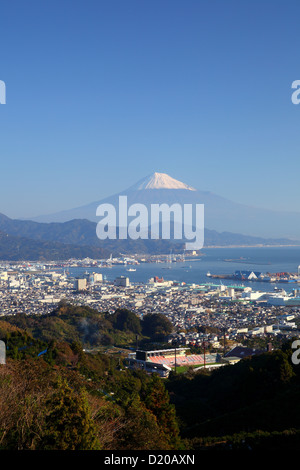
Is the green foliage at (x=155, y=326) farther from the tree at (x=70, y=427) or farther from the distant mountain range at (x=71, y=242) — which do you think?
the distant mountain range at (x=71, y=242)

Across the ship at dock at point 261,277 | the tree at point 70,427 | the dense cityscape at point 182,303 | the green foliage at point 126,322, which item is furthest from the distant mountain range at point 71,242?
the tree at point 70,427

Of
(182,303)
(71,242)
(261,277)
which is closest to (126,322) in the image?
(182,303)

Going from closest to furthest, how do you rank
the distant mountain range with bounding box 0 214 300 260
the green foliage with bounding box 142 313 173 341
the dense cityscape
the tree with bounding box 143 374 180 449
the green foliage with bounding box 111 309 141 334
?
the tree with bounding box 143 374 180 449 < the green foliage with bounding box 142 313 173 341 < the dense cityscape < the green foliage with bounding box 111 309 141 334 < the distant mountain range with bounding box 0 214 300 260

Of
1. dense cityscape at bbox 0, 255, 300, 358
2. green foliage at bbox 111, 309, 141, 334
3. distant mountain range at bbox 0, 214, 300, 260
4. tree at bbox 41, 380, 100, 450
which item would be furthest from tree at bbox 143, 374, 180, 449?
distant mountain range at bbox 0, 214, 300, 260

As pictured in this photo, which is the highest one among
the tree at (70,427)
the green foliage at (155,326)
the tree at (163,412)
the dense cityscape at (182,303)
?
the tree at (70,427)

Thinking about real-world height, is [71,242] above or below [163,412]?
above

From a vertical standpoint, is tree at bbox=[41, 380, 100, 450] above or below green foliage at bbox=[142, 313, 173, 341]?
above

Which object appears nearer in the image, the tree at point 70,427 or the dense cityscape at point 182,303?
the tree at point 70,427

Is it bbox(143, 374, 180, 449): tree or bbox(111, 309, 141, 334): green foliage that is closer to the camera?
bbox(143, 374, 180, 449): tree

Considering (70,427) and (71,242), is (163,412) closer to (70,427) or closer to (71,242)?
(70,427)

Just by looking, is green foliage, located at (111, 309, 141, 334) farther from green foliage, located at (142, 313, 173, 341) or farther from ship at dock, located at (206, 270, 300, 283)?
ship at dock, located at (206, 270, 300, 283)

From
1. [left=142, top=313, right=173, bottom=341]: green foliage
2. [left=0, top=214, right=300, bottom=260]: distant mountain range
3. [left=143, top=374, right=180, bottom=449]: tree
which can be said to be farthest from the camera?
[left=0, top=214, right=300, bottom=260]: distant mountain range
